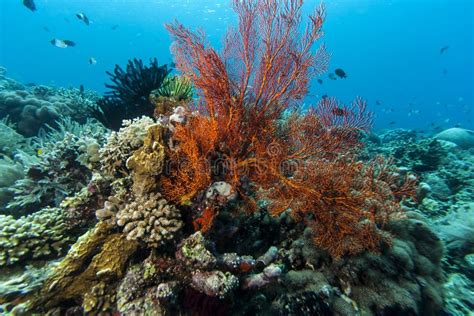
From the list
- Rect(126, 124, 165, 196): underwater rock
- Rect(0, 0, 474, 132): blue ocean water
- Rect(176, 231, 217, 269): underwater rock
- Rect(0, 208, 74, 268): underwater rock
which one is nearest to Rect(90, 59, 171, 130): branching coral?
Rect(0, 208, 74, 268): underwater rock

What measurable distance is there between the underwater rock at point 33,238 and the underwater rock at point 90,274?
0.94m

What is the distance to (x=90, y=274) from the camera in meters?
3.07

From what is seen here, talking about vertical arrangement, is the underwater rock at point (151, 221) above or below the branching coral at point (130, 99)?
below

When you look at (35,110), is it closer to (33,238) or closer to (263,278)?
(33,238)

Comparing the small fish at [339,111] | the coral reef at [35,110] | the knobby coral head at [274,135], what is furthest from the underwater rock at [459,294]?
the coral reef at [35,110]

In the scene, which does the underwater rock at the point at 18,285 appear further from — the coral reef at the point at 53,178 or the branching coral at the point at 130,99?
the branching coral at the point at 130,99

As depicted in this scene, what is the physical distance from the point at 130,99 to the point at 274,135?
15.4 feet

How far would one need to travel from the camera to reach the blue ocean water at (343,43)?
337 ft

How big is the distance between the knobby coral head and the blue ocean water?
325 feet

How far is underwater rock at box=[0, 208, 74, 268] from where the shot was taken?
3568mm

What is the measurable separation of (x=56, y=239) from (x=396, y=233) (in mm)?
5139

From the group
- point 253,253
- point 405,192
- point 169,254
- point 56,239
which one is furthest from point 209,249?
point 405,192

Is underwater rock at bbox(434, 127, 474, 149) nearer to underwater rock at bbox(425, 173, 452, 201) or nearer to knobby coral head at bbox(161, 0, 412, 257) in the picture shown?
underwater rock at bbox(425, 173, 452, 201)

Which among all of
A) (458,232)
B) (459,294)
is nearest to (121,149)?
(459,294)
